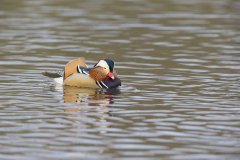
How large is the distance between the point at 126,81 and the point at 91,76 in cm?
98

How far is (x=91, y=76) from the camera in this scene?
16062mm

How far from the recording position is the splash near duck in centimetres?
1591

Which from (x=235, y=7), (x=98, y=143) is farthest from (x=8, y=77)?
(x=235, y=7)

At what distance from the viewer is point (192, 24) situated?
24641 millimetres

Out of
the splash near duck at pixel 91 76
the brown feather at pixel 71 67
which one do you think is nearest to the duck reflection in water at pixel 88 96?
the splash near duck at pixel 91 76

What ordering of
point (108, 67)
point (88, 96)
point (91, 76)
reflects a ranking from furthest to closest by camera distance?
point (91, 76) → point (108, 67) → point (88, 96)

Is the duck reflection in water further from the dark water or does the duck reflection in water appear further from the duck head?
the duck head

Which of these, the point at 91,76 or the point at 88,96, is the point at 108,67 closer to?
the point at 91,76

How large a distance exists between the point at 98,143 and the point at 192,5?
1794 cm

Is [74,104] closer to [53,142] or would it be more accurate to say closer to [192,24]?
[53,142]

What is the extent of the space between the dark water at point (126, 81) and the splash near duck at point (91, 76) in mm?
229

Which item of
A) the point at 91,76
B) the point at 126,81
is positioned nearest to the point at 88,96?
the point at 91,76

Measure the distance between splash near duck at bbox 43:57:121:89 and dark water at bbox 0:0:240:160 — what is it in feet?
0.75

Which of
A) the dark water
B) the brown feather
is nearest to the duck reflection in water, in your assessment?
the dark water
